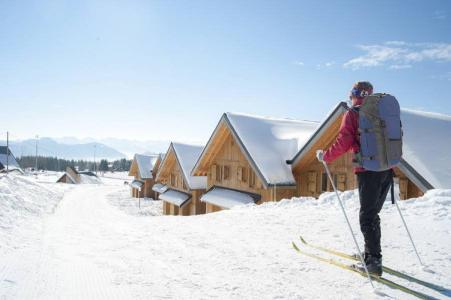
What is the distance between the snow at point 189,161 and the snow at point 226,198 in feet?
18.0

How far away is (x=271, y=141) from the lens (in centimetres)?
1642

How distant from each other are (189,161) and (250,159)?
43.3 feet

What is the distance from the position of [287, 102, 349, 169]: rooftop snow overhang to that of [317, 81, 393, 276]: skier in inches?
324

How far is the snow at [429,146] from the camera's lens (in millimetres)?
9367

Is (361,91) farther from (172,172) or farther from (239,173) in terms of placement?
(172,172)

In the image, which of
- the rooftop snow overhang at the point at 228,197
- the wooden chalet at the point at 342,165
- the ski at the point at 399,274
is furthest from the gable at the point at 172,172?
the ski at the point at 399,274

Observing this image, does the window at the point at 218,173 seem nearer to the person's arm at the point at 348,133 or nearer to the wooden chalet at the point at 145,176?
the person's arm at the point at 348,133

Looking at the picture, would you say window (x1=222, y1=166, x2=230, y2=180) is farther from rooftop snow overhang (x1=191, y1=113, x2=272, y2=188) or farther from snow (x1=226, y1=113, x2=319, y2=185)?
snow (x1=226, y1=113, x2=319, y2=185)

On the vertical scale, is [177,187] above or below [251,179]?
below

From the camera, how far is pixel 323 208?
806 centimetres

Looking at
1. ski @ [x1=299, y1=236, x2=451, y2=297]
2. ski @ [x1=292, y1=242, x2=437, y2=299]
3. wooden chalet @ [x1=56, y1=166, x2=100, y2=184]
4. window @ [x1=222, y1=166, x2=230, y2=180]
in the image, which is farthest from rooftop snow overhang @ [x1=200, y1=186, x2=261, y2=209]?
wooden chalet @ [x1=56, y1=166, x2=100, y2=184]

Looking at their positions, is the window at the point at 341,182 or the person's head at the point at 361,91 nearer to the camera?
the person's head at the point at 361,91

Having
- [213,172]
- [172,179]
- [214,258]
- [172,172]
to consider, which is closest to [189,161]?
[172,179]

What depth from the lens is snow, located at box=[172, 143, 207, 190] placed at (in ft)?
84.2
